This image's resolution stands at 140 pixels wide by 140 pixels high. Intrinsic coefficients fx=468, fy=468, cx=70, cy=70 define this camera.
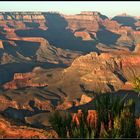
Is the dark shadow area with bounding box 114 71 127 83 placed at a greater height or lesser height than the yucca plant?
lesser

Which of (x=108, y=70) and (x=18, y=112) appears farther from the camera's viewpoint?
(x=108, y=70)

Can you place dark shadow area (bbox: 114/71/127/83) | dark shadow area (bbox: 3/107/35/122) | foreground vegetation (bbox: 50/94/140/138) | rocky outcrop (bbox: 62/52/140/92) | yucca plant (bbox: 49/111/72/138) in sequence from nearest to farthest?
foreground vegetation (bbox: 50/94/140/138) < yucca plant (bbox: 49/111/72/138) < dark shadow area (bbox: 3/107/35/122) < rocky outcrop (bbox: 62/52/140/92) < dark shadow area (bbox: 114/71/127/83)

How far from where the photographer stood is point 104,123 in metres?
34.7

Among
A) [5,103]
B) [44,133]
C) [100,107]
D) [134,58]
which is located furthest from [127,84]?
[100,107]

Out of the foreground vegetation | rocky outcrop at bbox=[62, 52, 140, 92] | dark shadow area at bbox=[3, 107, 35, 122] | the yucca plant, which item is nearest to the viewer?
the foreground vegetation

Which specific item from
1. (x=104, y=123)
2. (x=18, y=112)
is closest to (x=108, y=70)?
(x=18, y=112)

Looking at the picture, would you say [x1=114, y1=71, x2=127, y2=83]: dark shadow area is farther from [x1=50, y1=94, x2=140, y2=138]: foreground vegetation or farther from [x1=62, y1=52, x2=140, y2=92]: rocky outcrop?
[x1=50, y1=94, x2=140, y2=138]: foreground vegetation

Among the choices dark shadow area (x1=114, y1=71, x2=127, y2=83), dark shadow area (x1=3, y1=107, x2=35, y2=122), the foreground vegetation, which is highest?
the foreground vegetation

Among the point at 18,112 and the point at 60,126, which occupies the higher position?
the point at 60,126

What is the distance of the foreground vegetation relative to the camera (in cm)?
3231

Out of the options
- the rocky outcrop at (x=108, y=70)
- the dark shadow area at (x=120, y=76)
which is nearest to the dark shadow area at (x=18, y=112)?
the rocky outcrop at (x=108, y=70)

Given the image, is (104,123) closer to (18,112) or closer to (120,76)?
(18,112)

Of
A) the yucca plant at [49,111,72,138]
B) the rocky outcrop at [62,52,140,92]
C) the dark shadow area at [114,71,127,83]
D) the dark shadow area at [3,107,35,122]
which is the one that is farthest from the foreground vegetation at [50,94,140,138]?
the dark shadow area at [114,71,127,83]

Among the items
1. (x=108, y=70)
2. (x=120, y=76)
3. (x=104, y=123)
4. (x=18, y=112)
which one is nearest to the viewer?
(x=104, y=123)
